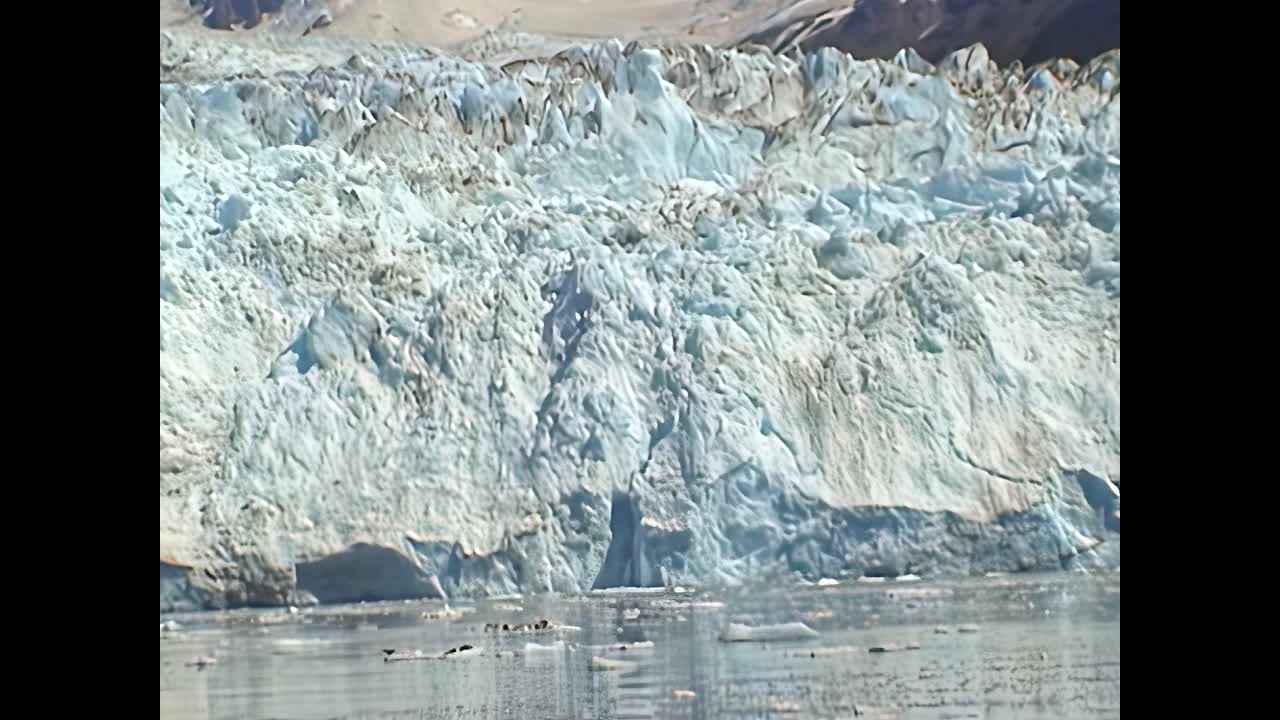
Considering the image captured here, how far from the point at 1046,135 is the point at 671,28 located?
263cm

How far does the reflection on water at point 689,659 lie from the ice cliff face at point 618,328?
307 mm

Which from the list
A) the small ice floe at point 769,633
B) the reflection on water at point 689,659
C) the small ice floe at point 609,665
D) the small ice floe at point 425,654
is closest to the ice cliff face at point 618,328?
the reflection on water at point 689,659

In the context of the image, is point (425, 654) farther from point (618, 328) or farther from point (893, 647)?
point (618, 328)

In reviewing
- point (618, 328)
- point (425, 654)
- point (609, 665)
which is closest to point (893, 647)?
point (609, 665)

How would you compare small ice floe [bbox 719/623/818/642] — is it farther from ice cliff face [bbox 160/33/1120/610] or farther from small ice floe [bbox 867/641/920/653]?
ice cliff face [bbox 160/33/1120/610]

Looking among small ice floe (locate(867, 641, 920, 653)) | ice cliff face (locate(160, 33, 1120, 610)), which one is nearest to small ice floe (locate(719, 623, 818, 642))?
small ice floe (locate(867, 641, 920, 653))

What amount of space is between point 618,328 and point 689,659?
98.2 inches

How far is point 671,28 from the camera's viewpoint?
12383 millimetres

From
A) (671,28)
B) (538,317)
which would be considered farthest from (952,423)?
(671,28)

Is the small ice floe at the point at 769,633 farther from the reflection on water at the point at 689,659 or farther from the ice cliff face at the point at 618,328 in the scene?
the ice cliff face at the point at 618,328

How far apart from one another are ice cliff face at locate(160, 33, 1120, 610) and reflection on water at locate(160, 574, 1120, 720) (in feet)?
1.01

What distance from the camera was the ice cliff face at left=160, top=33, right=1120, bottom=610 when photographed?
31.9 ft

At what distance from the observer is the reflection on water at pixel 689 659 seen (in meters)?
7.09
